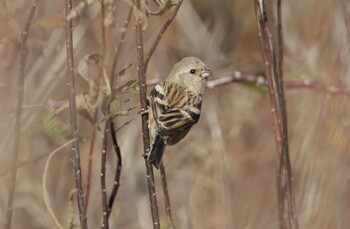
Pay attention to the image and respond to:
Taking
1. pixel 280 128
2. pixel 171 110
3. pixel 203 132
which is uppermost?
pixel 203 132

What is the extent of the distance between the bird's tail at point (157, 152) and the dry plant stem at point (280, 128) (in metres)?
0.44

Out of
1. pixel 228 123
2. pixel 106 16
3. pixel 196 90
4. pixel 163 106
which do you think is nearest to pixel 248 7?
pixel 228 123

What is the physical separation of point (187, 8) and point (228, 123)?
1172 mm

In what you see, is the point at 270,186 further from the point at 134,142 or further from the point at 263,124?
the point at 134,142

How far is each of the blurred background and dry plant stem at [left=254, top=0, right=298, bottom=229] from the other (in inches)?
42.8

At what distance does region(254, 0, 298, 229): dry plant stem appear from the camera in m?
2.93

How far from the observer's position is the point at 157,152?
3082 mm

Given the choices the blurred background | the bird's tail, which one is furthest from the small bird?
the blurred background

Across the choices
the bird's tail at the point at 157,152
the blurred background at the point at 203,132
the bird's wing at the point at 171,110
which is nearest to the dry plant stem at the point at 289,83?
the blurred background at the point at 203,132

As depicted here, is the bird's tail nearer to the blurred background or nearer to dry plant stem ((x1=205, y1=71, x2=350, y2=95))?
the blurred background

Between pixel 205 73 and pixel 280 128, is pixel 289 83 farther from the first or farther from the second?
pixel 280 128

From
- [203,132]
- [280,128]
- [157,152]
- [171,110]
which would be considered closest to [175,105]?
[171,110]

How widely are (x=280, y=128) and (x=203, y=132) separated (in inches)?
140

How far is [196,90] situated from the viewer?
3.94 meters
